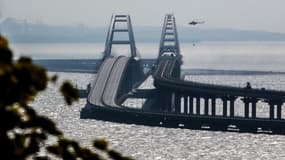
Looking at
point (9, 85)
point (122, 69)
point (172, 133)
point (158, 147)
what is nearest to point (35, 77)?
point (9, 85)

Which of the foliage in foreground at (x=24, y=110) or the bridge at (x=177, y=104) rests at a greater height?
the foliage in foreground at (x=24, y=110)

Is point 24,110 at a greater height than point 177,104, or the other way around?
point 24,110

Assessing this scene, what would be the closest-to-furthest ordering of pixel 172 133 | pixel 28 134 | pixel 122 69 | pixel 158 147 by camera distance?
pixel 28 134
pixel 158 147
pixel 172 133
pixel 122 69

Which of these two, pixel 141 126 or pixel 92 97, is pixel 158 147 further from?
pixel 92 97

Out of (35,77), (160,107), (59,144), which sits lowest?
(160,107)

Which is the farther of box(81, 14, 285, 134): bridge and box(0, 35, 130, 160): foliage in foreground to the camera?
box(81, 14, 285, 134): bridge

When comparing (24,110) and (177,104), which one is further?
(177,104)

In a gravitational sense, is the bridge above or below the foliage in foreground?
below

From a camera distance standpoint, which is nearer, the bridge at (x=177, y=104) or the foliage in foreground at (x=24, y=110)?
the foliage in foreground at (x=24, y=110)
